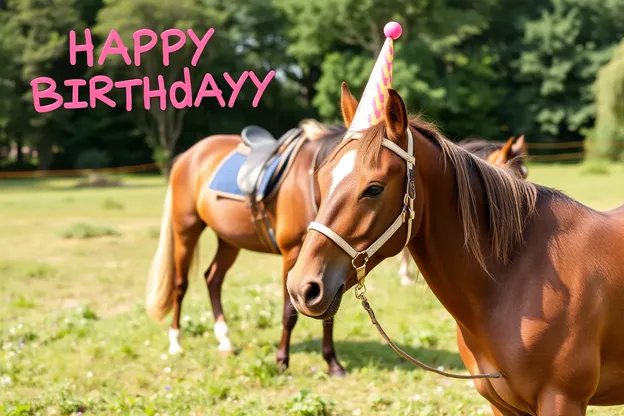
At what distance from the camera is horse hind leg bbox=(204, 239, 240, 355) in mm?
5180

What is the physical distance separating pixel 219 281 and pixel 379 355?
5.57ft

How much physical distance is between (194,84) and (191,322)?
28310 millimetres

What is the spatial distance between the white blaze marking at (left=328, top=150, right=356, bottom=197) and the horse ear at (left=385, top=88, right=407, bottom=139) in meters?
0.16

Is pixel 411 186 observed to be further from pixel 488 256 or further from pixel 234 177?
pixel 234 177

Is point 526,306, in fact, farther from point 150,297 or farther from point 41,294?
point 41,294

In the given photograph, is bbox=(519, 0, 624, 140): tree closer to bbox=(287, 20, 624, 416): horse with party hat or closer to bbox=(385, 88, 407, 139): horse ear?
bbox=(287, 20, 624, 416): horse with party hat

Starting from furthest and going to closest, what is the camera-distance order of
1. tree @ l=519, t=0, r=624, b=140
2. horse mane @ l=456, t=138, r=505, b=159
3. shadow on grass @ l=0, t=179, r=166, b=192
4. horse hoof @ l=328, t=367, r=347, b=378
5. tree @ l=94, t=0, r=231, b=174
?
tree @ l=519, t=0, r=624, b=140
tree @ l=94, t=0, r=231, b=174
shadow on grass @ l=0, t=179, r=166, b=192
horse mane @ l=456, t=138, r=505, b=159
horse hoof @ l=328, t=367, r=347, b=378

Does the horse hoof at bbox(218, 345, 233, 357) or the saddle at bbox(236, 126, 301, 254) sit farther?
the horse hoof at bbox(218, 345, 233, 357)

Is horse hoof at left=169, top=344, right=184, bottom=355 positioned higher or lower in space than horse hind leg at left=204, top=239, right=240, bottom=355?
lower

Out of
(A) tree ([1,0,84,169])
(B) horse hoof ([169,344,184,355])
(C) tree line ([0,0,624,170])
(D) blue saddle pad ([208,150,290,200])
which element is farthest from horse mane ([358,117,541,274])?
(A) tree ([1,0,84,169])

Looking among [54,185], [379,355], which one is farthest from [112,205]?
[379,355]

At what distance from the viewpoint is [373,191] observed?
2.03 m

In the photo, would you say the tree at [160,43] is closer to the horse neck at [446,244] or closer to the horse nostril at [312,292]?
the horse neck at [446,244]

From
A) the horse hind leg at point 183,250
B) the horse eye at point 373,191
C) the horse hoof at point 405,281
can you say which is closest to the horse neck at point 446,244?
the horse eye at point 373,191
